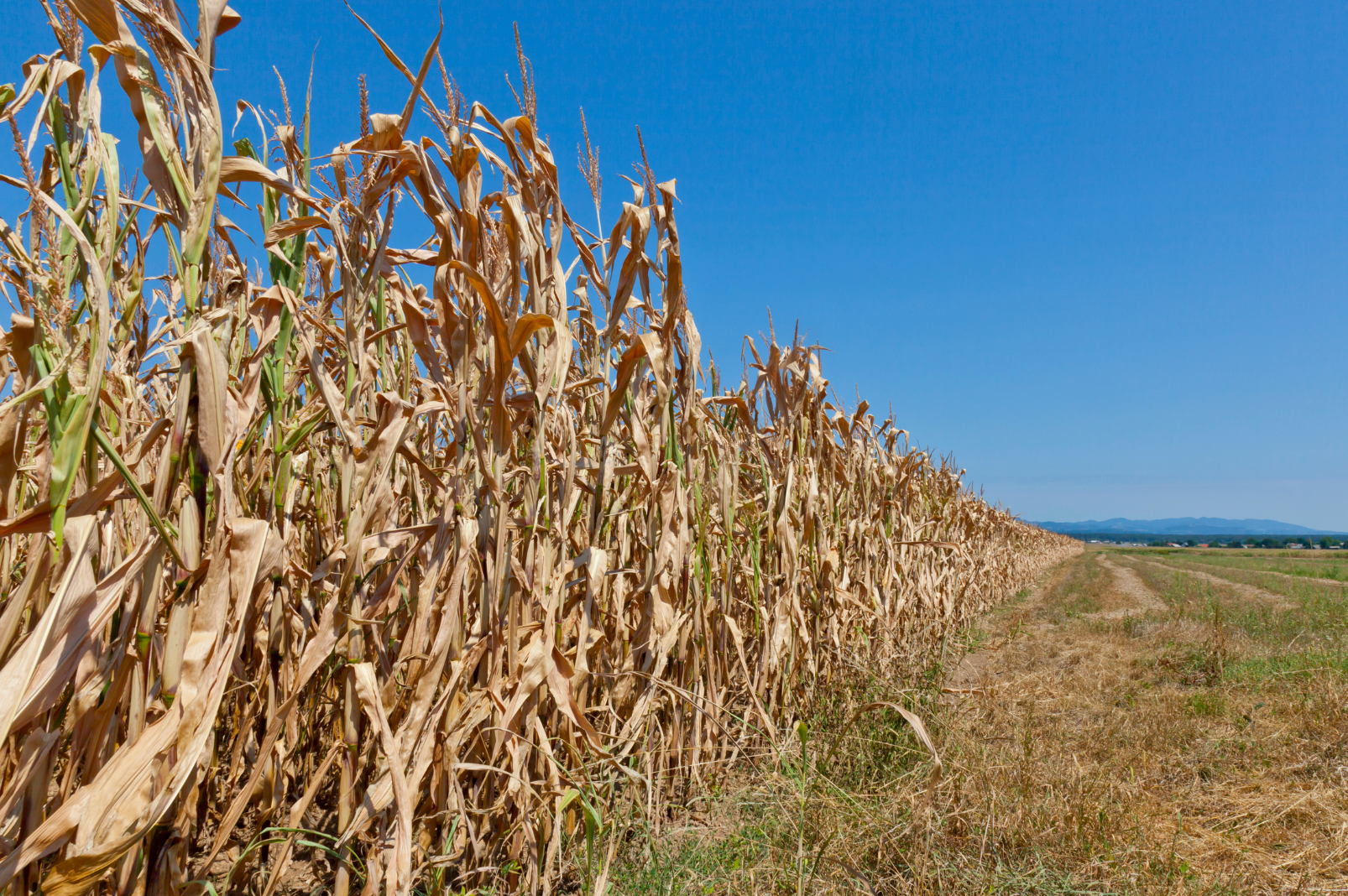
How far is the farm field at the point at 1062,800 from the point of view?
7.67ft

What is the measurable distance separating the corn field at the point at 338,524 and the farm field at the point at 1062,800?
1.24 feet

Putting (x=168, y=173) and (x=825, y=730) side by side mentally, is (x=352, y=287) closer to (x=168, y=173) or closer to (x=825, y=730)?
(x=168, y=173)

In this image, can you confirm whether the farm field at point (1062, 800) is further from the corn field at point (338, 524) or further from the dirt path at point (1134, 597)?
the dirt path at point (1134, 597)

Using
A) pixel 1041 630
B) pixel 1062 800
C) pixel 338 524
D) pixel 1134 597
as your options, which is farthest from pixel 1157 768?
pixel 1134 597

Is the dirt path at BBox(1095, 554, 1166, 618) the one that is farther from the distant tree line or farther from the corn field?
the distant tree line

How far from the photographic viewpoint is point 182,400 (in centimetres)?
108

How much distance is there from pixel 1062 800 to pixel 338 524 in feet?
9.68

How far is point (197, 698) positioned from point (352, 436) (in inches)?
23.6

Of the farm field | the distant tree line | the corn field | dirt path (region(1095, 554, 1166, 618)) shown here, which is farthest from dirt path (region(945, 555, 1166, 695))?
the distant tree line

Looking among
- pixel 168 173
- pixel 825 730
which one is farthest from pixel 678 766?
pixel 168 173

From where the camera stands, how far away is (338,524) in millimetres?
1957

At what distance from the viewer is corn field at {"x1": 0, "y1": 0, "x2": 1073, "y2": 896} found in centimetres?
109

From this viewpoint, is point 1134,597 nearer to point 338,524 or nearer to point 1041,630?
point 1041,630

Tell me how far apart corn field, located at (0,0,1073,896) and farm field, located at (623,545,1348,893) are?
377 millimetres
